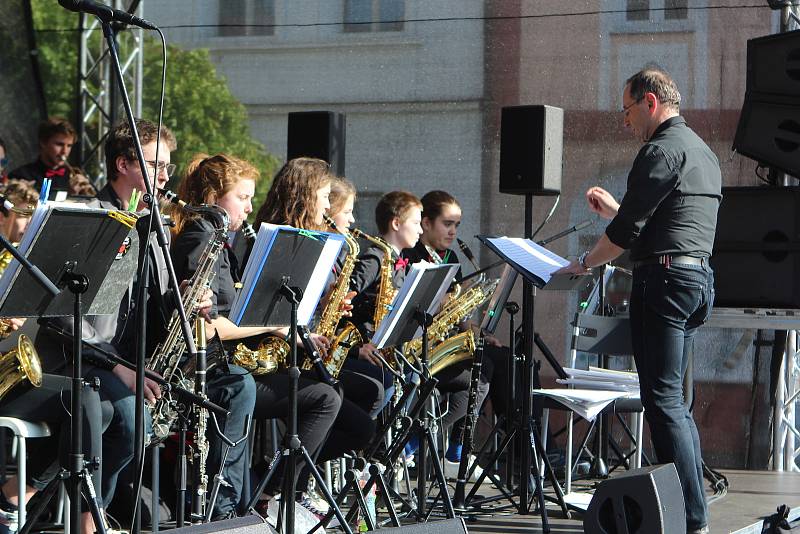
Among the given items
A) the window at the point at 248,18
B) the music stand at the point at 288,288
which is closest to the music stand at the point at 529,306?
the music stand at the point at 288,288

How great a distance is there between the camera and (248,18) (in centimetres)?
823

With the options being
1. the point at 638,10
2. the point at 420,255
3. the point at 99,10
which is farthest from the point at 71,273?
the point at 638,10

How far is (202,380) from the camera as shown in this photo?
12.4 feet

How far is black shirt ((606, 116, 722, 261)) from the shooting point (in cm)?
466

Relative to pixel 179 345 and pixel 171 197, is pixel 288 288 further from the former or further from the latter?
pixel 179 345

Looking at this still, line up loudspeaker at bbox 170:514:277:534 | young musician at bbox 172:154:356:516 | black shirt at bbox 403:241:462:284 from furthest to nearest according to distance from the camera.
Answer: black shirt at bbox 403:241:462:284 < young musician at bbox 172:154:356:516 < loudspeaker at bbox 170:514:277:534

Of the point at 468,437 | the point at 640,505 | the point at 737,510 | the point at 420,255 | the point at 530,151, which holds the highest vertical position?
the point at 530,151

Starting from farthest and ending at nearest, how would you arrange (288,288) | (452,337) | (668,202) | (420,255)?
(420,255)
(452,337)
(668,202)
(288,288)

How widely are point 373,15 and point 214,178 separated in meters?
3.71

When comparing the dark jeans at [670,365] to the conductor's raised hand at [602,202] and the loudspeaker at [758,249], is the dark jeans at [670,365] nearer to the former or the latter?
the conductor's raised hand at [602,202]

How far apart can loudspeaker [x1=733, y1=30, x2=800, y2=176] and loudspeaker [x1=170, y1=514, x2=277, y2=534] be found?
456 cm

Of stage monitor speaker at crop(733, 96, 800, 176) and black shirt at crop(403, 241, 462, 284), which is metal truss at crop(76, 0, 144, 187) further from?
stage monitor speaker at crop(733, 96, 800, 176)

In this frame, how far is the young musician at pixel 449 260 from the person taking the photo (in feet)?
20.7

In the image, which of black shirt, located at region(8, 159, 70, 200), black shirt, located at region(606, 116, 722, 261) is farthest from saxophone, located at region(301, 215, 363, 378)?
black shirt, located at region(8, 159, 70, 200)
